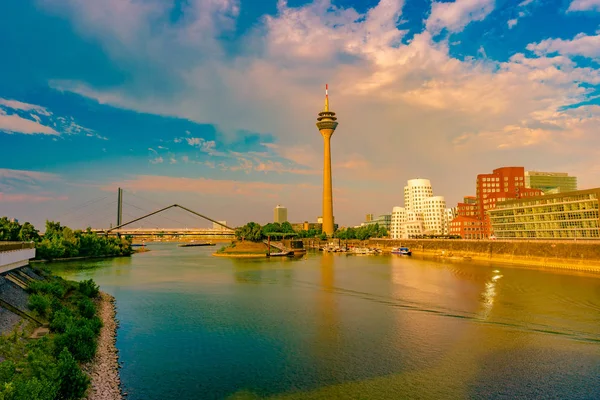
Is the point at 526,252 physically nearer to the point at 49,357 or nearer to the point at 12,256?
the point at 49,357

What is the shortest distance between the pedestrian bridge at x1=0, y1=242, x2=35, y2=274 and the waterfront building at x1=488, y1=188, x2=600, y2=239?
8651cm

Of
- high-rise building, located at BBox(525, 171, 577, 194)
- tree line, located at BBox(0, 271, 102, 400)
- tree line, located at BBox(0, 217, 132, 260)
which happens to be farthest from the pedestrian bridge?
high-rise building, located at BBox(525, 171, 577, 194)

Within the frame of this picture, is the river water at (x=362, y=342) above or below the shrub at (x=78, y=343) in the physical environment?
below

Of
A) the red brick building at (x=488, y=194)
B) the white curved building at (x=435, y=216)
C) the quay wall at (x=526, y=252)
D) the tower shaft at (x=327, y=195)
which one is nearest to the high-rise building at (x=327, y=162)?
the tower shaft at (x=327, y=195)

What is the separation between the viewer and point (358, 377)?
17641mm

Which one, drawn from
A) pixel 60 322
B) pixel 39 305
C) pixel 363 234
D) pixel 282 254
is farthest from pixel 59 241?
pixel 363 234

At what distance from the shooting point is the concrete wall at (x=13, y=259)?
25.0m

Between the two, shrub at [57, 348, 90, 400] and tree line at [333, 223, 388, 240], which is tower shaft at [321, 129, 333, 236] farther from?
shrub at [57, 348, 90, 400]

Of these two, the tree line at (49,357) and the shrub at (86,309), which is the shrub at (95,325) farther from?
the shrub at (86,309)

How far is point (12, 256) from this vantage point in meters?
27.4

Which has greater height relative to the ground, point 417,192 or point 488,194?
point 417,192

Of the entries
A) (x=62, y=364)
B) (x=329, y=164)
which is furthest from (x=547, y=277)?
(x=329, y=164)

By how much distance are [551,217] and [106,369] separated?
89590mm

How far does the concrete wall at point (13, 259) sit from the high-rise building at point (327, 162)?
142 meters
